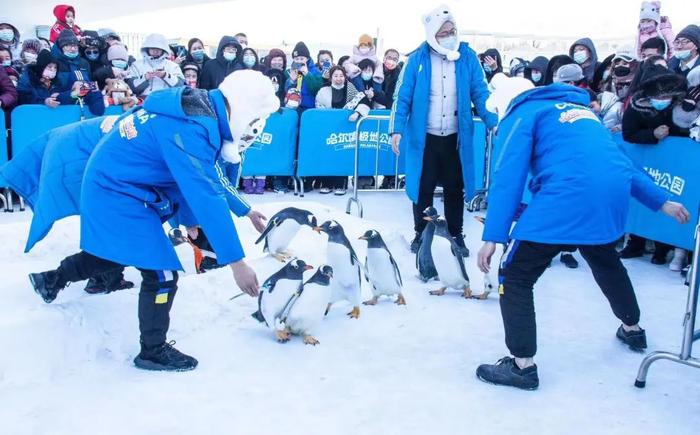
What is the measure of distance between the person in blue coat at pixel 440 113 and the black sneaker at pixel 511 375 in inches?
91.3

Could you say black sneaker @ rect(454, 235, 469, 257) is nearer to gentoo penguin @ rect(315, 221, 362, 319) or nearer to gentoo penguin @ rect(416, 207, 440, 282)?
gentoo penguin @ rect(416, 207, 440, 282)

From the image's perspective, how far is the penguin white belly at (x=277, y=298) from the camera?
11.5 ft

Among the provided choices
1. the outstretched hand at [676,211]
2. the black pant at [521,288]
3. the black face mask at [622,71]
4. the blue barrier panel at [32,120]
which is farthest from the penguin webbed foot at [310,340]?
the blue barrier panel at [32,120]

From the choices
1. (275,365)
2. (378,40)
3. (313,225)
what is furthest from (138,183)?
(378,40)

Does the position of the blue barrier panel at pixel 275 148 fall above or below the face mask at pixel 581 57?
below

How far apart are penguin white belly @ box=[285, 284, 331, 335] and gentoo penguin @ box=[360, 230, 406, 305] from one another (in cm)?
67

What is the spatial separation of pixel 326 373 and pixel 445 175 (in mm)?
2684

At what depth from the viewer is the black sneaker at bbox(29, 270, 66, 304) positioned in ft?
11.4

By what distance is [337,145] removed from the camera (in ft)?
26.7

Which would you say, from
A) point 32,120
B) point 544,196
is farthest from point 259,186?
point 544,196

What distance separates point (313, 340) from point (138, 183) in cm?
122

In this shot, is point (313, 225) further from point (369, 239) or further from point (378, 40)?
point (378, 40)

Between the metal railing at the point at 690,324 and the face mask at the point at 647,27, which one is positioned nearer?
the metal railing at the point at 690,324

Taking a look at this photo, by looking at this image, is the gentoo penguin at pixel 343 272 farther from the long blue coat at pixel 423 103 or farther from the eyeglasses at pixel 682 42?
the eyeglasses at pixel 682 42
